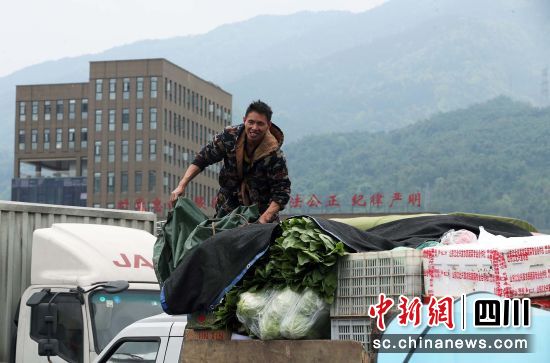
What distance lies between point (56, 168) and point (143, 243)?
5966 inches

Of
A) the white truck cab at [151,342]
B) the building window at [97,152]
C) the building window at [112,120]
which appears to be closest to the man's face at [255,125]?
the white truck cab at [151,342]

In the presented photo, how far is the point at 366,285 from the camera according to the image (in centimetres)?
474

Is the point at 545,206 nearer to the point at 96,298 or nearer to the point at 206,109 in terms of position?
the point at 206,109

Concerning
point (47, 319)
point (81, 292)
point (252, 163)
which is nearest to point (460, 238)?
point (252, 163)

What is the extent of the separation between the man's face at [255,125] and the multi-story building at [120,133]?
122 m

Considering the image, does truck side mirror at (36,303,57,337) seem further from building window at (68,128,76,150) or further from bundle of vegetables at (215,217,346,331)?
building window at (68,128,76,150)

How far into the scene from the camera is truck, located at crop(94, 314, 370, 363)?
470 centimetres

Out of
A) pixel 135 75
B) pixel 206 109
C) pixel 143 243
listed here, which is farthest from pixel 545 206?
pixel 143 243

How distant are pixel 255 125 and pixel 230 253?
65.2 inches

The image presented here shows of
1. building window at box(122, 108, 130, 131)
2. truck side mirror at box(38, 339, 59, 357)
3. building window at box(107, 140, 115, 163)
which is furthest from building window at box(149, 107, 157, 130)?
truck side mirror at box(38, 339, 59, 357)

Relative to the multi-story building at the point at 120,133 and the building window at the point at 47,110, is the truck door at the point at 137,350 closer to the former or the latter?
the multi-story building at the point at 120,133

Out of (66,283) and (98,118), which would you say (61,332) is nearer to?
(66,283)

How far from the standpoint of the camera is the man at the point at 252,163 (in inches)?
270

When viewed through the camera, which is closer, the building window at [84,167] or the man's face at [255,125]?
the man's face at [255,125]
